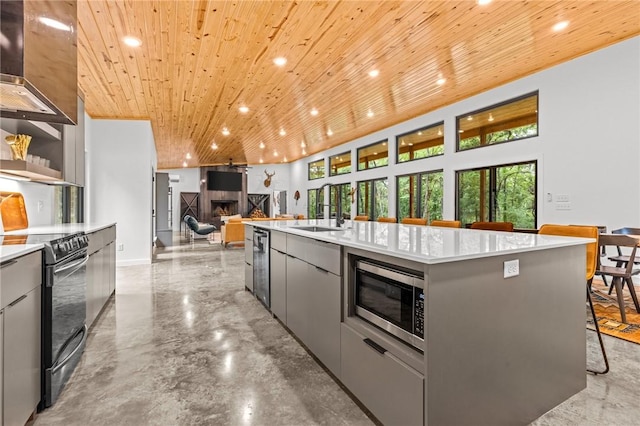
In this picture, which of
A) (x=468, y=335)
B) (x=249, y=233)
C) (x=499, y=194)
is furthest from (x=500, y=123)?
(x=468, y=335)

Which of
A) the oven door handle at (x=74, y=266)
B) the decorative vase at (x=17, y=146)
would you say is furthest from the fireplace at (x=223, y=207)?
the oven door handle at (x=74, y=266)

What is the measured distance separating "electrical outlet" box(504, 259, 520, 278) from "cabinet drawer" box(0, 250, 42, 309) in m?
2.17

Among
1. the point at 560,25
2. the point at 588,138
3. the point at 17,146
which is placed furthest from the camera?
the point at 588,138

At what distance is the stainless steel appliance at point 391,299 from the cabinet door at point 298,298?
602 mm

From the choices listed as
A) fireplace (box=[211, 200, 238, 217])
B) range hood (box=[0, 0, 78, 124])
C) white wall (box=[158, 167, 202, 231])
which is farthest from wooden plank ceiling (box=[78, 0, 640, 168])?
white wall (box=[158, 167, 202, 231])

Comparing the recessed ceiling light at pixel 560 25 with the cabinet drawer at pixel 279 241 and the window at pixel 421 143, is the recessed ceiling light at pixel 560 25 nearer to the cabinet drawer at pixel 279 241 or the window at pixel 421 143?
the window at pixel 421 143

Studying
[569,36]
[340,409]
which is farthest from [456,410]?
[569,36]

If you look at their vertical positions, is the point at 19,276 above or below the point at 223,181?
below

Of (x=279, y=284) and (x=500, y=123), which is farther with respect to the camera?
(x=500, y=123)

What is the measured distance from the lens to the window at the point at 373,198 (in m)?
8.96

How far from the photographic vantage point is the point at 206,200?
1408cm

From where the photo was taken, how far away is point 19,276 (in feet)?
4.83

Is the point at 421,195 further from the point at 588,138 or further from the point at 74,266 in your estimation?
the point at 74,266

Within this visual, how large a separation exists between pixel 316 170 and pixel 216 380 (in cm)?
1126
